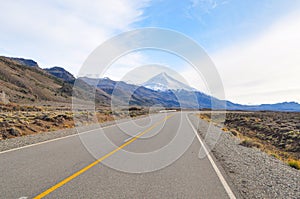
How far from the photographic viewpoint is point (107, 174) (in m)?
6.14

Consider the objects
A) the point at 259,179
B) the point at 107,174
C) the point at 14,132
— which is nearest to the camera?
the point at 107,174

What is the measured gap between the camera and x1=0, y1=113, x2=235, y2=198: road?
491cm

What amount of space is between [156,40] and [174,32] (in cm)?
266

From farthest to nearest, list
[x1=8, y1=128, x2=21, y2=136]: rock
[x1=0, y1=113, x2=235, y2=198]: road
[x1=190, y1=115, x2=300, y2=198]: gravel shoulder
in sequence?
[x1=8, y1=128, x2=21, y2=136]: rock → [x1=190, y1=115, x2=300, y2=198]: gravel shoulder → [x1=0, y1=113, x2=235, y2=198]: road

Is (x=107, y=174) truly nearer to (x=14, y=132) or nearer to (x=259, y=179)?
(x=259, y=179)

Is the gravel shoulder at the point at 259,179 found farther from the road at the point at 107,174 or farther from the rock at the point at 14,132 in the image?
the rock at the point at 14,132

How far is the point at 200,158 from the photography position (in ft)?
28.4

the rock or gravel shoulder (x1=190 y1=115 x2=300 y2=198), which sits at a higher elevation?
the rock

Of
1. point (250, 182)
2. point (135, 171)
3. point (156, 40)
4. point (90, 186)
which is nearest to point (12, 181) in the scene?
point (90, 186)

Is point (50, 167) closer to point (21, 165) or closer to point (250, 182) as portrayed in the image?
point (21, 165)

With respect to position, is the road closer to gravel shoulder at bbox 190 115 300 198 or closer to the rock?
gravel shoulder at bbox 190 115 300 198

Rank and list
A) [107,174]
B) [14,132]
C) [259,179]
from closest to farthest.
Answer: [107,174] < [259,179] < [14,132]

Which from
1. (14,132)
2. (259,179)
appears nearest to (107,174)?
(259,179)

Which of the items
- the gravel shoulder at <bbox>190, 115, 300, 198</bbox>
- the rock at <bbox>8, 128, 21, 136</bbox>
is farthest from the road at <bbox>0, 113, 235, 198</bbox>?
the rock at <bbox>8, 128, 21, 136</bbox>
